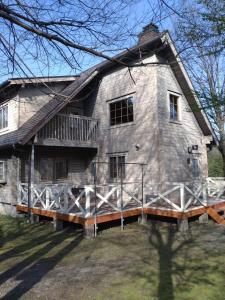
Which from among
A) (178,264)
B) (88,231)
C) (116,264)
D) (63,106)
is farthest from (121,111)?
(178,264)

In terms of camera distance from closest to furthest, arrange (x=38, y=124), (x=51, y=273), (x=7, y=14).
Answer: (x=7, y=14), (x=51, y=273), (x=38, y=124)

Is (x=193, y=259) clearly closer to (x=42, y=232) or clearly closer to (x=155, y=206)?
(x=155, y=206)

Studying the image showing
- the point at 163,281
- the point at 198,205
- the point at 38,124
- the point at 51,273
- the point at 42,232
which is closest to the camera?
the point at 163,281

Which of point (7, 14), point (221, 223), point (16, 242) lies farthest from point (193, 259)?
point (7, 14)

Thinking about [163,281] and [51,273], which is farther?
[51,273]

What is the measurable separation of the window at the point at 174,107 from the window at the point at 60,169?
229 inches

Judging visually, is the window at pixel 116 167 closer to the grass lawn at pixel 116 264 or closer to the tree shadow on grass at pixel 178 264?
the grass lawn at pixel 116 264

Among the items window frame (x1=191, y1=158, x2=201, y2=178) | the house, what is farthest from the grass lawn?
window frame (x1=191, y1=158, x2=201, y2=178)

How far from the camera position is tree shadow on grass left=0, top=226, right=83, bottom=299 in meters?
5.25

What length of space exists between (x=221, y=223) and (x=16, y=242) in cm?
702

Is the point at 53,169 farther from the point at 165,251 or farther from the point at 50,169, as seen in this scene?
the point at 165,251

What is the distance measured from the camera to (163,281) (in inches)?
211

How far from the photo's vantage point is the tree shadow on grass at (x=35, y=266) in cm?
525

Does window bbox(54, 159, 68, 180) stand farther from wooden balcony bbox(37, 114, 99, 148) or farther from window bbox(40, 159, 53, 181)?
wooden balcony bbox(37, 114, 99, 148)
